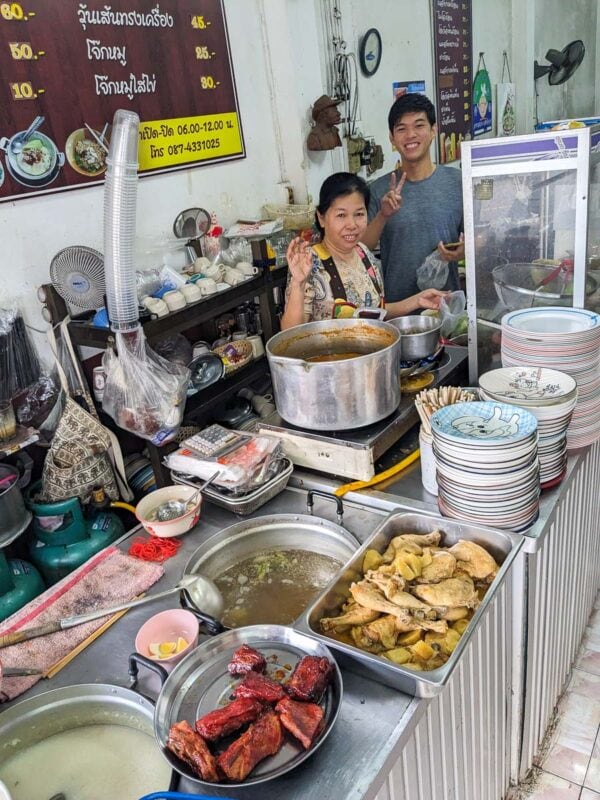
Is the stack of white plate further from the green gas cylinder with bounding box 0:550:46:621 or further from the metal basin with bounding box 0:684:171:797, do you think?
the green gas cylinder with bounding box 0:550:46:621

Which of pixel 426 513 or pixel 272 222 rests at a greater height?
pixel 272 222

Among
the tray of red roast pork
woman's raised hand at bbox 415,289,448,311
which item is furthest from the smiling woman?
the tray of red roast pork

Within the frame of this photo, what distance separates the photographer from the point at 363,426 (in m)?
1.91

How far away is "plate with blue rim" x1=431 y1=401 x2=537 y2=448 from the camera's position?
156cm

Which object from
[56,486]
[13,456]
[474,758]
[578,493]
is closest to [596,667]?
[578,493]

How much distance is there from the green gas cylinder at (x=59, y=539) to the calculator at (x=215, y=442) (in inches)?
19.7

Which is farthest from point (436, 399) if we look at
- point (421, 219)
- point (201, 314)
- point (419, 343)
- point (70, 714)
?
point (421, 219)

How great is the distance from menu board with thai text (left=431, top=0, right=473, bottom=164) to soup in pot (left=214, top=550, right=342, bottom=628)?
4.41m

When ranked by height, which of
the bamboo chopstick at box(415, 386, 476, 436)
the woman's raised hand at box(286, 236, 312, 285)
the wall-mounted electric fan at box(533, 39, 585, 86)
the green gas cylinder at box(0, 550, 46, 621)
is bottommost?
the green gas cylinder at box(0, 550, 46, 621)

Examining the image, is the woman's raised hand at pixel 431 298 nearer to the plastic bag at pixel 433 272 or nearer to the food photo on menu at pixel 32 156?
the plastic bag at pixel 433 272

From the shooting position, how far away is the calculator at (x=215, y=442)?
1.93m

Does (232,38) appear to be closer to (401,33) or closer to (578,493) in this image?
(401,33)

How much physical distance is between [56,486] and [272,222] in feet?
5.23

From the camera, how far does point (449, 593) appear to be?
1.43 metres
